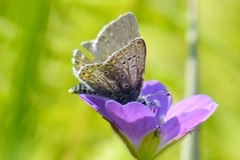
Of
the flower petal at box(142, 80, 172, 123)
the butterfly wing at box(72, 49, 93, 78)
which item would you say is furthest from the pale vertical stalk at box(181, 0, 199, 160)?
the butterfly wing at box(72, 49, 93, 78)

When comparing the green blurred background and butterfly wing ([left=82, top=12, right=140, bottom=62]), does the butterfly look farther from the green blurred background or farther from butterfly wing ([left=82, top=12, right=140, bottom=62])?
the green blurred background

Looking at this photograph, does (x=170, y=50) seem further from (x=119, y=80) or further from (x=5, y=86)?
(x=119, y=80)

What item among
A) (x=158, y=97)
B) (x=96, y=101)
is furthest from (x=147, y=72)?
(x=96, y=101)

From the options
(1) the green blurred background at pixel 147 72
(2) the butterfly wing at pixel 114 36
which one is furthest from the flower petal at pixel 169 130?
(1) the green blurred background at pixel 147 72

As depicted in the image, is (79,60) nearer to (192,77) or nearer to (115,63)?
(115,63)

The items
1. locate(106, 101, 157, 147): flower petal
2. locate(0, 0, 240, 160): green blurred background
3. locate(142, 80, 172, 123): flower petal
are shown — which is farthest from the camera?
locate(0, 0, 240, 160): green blurred background

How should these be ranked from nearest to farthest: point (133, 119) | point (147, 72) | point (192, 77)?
point (133, 119), point (192, 77), point (147, 72)
